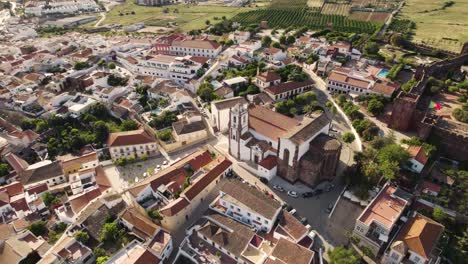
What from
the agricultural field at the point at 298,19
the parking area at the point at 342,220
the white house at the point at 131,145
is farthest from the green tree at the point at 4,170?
the agricultural field at the point at 298,19

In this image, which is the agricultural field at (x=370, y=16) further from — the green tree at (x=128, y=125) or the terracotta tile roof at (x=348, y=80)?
the green tree at (x=128, y=125)

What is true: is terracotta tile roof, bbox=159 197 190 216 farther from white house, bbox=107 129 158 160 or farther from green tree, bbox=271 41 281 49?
green tree, bbox=271 41 281 49

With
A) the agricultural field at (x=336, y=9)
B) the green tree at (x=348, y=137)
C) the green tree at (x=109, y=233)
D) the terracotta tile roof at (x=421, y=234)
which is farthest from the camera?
the agricultural field at (x=336, y=9)

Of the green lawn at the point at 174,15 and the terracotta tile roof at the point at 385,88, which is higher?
the green lawn at the point at 174,15

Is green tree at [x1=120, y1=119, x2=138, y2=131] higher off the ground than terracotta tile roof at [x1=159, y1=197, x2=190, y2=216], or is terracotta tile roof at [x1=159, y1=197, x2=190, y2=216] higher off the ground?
A: green tree at [x1=120, y1=119, x2=138, y2=131]

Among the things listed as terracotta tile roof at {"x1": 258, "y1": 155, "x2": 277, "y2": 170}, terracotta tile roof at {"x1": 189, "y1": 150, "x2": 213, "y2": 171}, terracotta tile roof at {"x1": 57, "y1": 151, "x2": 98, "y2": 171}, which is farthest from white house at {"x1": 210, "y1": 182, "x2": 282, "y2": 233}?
terracotta tile roof at {"x1": 57, "y1": 151, "x2": 98, "y2": 171}

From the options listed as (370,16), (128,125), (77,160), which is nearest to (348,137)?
(128,125)

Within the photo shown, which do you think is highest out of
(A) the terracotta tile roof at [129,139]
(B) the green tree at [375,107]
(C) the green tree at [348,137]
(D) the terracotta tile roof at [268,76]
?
(D) the terracotta tile roof at [268,76]
